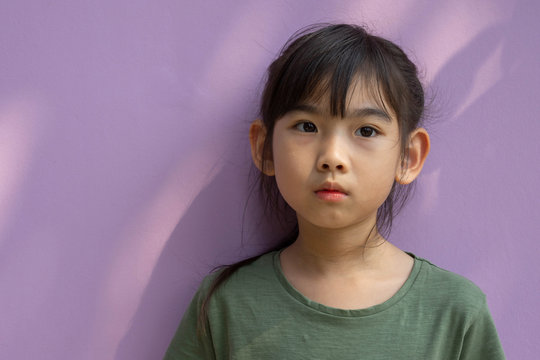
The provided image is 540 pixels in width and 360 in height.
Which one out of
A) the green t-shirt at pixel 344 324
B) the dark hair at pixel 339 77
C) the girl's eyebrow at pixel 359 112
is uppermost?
the dark hair at pixel 339 77

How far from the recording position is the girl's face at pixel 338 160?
110cm

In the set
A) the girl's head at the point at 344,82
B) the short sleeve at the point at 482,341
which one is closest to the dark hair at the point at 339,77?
the girl's head at the point at 344,82

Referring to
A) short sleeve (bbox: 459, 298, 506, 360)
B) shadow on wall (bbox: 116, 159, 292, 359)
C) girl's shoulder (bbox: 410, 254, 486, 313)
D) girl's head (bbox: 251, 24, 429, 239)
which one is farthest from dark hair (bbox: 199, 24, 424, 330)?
short sleeve (bbox: 459, 298, 506, 360)

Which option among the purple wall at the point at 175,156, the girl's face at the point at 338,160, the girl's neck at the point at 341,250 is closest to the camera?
the girl's face at the point at 338,160

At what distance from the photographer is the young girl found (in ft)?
3.65

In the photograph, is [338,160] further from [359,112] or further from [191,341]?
[191,341]

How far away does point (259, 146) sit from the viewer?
49.6 inches

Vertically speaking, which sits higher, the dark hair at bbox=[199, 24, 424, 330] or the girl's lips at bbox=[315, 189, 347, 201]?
the dark hair at bbox=[199, 24, 424, 330]

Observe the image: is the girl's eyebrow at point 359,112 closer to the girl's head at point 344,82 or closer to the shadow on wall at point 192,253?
the girl's head at point 344,82

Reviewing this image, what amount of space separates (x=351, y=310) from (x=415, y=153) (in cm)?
33

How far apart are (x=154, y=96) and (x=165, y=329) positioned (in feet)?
1.63

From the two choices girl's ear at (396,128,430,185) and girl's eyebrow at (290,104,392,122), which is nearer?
girl's eyebrow at (290,104,392,122)

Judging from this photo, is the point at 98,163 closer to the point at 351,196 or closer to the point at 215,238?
the point at 215,238

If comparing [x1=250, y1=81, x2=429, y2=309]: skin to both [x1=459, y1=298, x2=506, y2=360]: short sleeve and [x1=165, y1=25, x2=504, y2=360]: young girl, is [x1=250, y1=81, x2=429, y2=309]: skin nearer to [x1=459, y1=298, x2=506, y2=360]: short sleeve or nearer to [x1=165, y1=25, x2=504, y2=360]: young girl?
[x1=165, y1=25, x2=504, y2=360]: young girl
